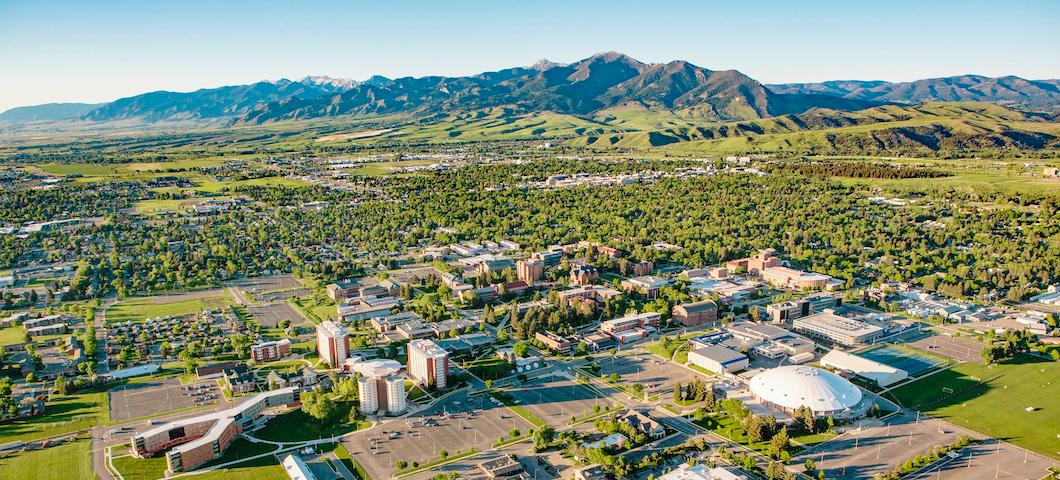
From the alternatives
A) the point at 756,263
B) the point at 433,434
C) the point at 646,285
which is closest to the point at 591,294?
the point at 646,285

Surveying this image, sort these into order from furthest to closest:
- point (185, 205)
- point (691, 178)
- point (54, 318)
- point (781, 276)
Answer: point (691, 178) → point (185, 205) → point (781, 276) → point (54, 318)

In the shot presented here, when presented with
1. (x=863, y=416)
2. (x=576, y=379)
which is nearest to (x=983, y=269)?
(x=863, y=416)

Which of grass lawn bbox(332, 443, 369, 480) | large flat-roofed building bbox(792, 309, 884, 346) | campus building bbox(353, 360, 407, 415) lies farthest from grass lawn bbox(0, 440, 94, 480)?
large flat-roofed building bbox(792, 309, 884, 346)

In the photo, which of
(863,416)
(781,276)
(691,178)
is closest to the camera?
(863,416)

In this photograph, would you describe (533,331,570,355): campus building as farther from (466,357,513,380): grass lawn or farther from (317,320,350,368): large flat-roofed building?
(317,320,350,368): large flat-roofed building

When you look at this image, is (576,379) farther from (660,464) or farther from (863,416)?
(863,416)

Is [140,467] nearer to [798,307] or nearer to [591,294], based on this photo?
[591,294]
